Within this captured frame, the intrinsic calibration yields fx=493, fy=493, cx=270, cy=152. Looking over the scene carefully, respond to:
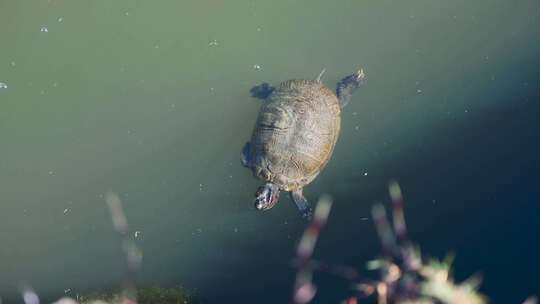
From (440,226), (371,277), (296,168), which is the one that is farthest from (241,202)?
(440,226)

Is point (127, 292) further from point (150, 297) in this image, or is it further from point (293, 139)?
point (293, 139)

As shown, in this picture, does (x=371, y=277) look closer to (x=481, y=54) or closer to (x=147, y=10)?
(x=481, y=54)

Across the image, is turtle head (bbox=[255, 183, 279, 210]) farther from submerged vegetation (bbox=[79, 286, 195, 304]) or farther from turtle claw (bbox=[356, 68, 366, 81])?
turtle claw (bbox=[356, 68, 366, 81])

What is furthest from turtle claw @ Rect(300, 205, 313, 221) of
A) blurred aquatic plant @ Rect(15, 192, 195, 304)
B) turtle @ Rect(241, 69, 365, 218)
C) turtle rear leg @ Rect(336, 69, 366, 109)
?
blurred aquatic plant @ Rect(15, 192, 195, 304)

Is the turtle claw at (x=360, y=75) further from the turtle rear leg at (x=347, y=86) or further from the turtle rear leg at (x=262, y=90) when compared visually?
the turtle rear leg at (x=262, y=90)

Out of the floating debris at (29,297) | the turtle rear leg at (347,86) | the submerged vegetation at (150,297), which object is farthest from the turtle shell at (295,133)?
the floating debris at (29,297)
